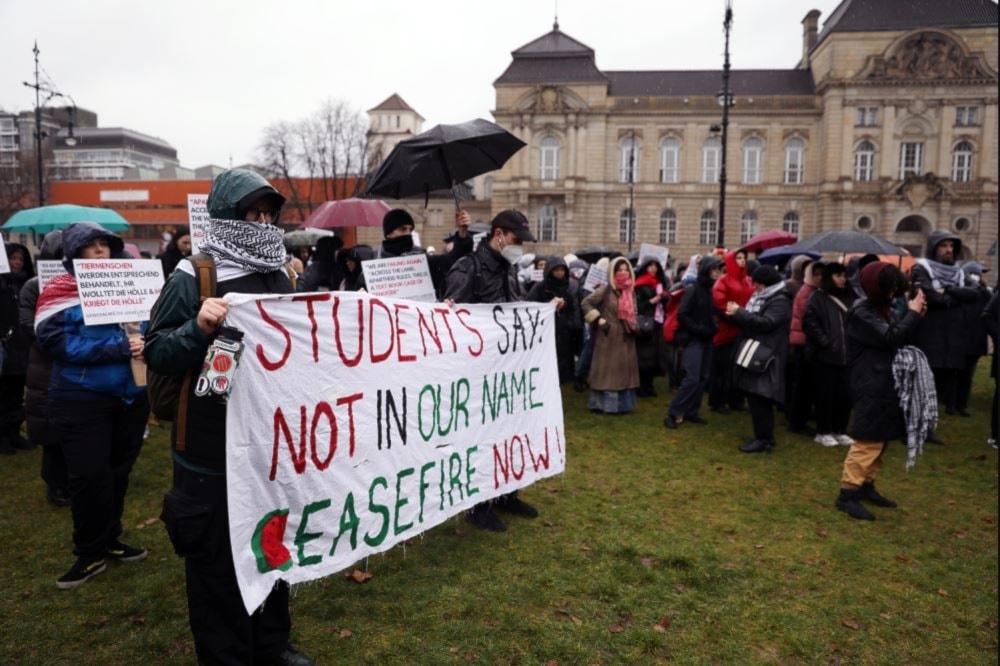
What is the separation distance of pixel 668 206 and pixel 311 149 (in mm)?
29067

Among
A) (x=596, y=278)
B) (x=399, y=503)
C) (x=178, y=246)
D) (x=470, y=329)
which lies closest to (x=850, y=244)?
(x=596, y=278)

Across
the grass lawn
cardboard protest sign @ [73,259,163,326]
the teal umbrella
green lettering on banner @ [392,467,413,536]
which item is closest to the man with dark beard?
the grass lawn

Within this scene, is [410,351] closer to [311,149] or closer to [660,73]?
[311,149]

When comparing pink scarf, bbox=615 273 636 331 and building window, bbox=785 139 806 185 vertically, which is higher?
building window, bbox=785 139 806 185

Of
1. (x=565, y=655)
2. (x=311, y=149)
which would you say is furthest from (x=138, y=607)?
(x=311, y=149)

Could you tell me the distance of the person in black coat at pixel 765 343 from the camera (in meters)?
6.67

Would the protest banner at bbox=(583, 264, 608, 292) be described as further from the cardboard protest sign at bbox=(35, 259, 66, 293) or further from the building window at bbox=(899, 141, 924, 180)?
the building window at bbox=(899, 141, 924, 180)

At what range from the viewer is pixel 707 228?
53.7m

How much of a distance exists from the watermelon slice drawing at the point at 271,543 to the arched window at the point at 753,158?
5553 cm

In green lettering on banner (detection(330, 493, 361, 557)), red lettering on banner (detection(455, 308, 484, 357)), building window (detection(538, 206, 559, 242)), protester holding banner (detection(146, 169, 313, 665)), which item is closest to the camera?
protester holding banner (detection(146, 169, 313, 665))

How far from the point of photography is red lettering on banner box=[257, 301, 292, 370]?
280 cm

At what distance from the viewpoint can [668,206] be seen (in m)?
53.9

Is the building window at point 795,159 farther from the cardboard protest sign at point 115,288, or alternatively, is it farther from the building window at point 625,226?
the cardboard protest sign at point 115,288

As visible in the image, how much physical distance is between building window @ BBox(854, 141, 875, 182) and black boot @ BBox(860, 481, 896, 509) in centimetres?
5242
